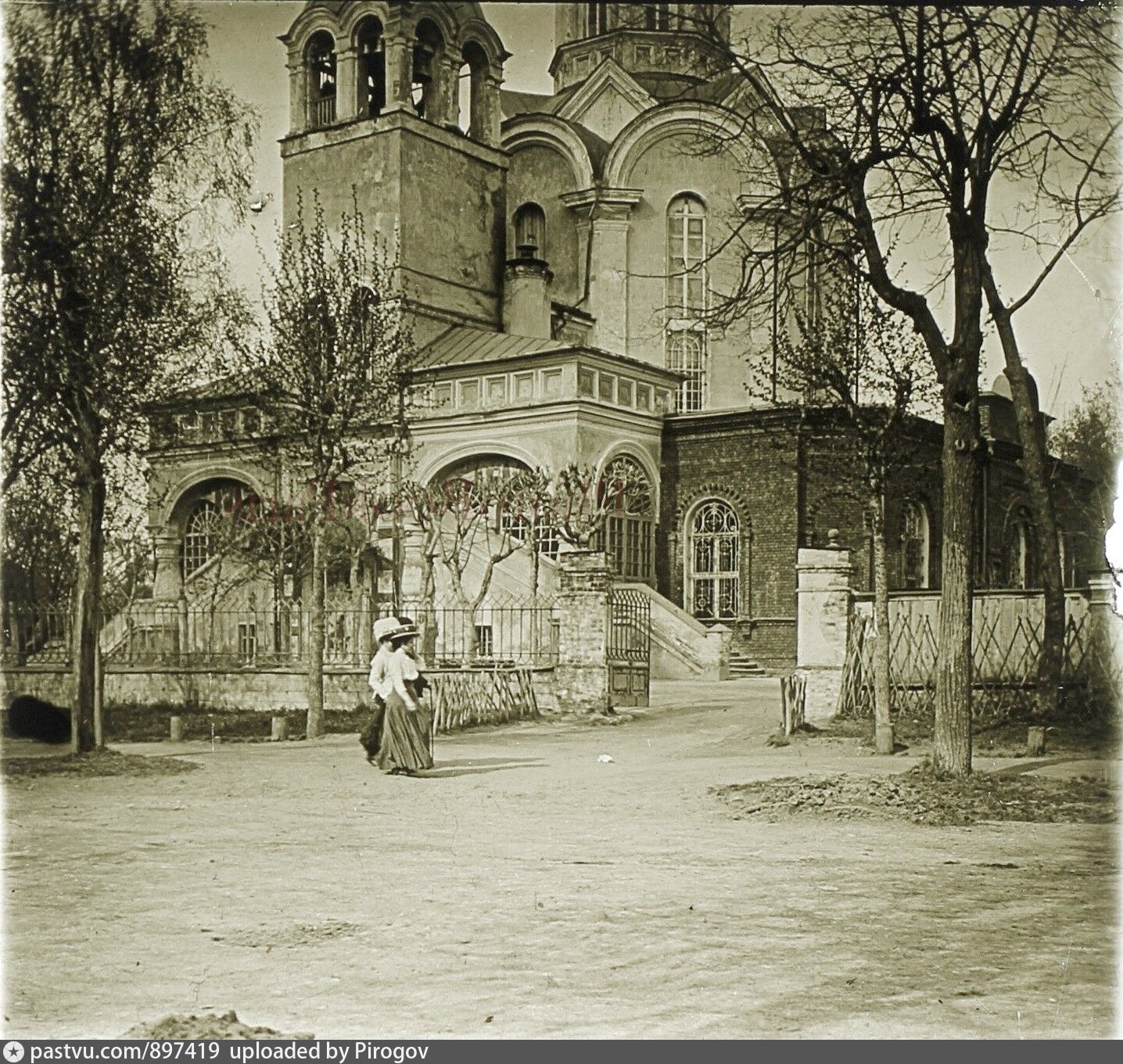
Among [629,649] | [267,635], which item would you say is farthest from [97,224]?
[629,649]

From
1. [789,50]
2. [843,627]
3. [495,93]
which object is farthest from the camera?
[495,93]

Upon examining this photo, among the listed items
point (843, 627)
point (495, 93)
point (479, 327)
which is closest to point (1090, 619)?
point (843, 627)

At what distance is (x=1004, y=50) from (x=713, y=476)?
30.8 feet

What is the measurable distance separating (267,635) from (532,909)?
3.14m

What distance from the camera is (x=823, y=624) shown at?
25.4 feet

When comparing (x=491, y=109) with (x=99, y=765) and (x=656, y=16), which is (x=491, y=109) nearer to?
(x=656, y=16)

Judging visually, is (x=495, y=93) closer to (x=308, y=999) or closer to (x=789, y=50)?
(x=789, y=50)

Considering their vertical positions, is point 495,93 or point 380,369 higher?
point 495,93

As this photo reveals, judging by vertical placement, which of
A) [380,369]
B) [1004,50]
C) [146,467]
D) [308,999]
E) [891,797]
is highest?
[1004,50]

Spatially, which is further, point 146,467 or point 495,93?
point 495,93

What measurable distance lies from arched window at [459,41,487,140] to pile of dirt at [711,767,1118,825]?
3924mm

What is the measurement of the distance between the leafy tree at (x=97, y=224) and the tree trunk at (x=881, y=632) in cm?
357

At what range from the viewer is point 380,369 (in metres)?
7.97

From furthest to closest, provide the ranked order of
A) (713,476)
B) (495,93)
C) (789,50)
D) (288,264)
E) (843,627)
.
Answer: (713,476) < (495,93) < (843,627) < (288,264) < (789,50)
